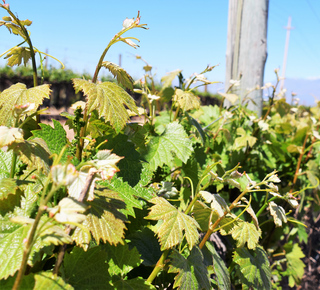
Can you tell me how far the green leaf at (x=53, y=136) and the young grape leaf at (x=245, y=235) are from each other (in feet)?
2.09

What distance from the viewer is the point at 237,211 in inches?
83.5

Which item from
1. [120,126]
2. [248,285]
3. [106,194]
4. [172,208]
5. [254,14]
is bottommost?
[248,285]

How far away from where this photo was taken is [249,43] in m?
2.91

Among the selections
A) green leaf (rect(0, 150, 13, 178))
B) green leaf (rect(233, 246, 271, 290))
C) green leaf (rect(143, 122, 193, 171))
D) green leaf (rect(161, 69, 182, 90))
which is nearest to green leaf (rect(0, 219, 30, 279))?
green leaf (rect(0, 150, 13, 178))

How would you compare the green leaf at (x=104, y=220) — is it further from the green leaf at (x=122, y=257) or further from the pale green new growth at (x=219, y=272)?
the pale green new growth at (x=219, y=272)

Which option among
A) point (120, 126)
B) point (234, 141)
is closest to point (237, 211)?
point (234, 141)

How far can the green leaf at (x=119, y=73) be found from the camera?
103cm

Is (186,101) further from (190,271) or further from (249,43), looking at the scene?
(249,43)

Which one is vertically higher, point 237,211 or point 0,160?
point 0,160

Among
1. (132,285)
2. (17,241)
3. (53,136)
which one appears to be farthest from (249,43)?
(17,241)

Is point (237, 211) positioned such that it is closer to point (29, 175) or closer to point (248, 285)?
point (248, 285)

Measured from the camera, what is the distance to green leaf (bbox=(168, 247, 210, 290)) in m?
0.88

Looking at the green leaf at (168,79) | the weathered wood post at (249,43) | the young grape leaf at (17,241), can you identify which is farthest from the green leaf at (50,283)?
the weathered wood post at (249,43)

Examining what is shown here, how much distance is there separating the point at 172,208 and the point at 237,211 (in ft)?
4.30
